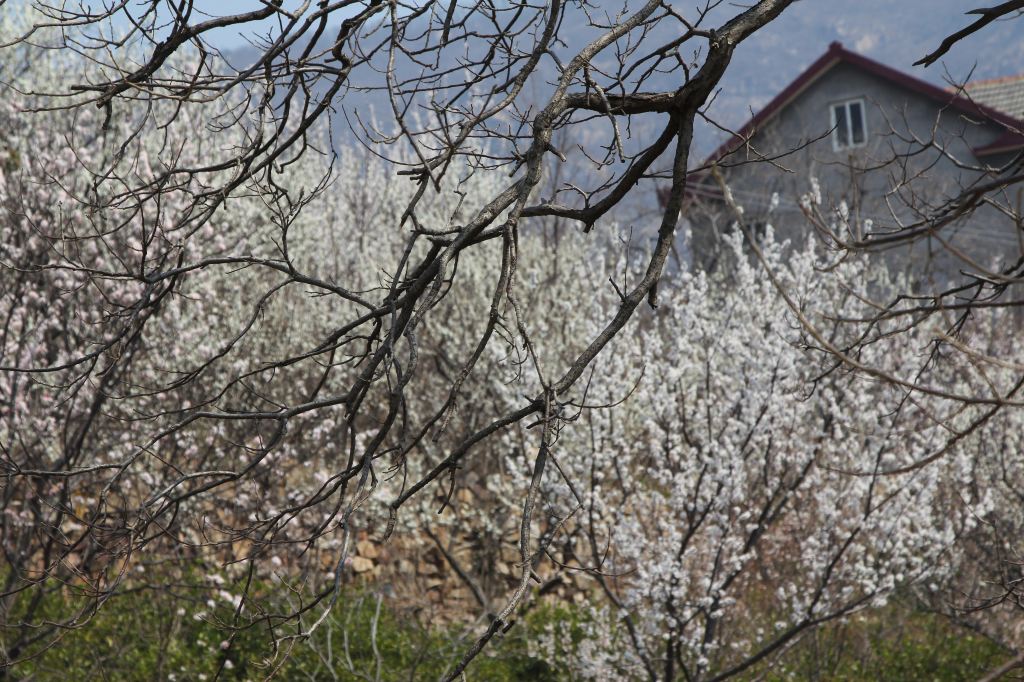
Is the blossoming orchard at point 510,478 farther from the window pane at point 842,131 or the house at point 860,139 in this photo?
the window pane at point 842,131

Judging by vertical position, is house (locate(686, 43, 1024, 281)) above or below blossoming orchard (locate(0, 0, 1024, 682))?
above

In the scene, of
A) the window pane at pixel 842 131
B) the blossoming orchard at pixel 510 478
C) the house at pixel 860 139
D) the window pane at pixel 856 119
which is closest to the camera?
the blossoming orchard at pixel 510 478

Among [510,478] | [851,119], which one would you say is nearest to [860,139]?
[851,119]

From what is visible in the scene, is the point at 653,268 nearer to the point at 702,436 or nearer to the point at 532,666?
the point at 702,436

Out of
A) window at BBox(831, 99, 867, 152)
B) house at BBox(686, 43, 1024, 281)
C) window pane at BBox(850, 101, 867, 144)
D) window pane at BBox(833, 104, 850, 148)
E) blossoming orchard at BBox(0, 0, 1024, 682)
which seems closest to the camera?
blossoming orchard at BBox(0, 0, 1024, 682)

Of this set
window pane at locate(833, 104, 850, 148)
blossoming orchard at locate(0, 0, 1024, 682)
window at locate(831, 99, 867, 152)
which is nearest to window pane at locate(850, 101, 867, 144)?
window at locate(831, 99, 867, 152)

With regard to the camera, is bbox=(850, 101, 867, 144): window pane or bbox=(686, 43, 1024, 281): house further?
bbox=(850, 101, 867, 144): window pane

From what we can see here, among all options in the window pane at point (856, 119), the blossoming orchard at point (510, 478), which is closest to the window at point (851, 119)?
the window pane at point (856, 119)

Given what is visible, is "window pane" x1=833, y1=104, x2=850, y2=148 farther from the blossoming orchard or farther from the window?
the blossoming orchard

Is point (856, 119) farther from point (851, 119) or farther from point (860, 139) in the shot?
point (860, 139)

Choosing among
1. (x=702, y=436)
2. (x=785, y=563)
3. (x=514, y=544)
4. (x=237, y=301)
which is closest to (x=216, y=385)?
(x=237, y=301)

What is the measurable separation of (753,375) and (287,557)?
443 cm

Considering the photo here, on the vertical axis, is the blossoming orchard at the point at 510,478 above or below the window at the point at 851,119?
below

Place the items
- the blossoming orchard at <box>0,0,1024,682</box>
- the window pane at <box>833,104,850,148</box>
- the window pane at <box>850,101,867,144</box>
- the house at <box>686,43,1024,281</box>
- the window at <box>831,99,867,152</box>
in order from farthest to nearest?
the window pane at <box>850,101,867,144</box>, the window at <box>831,99,867,152</box>, the window pane at <box>833,104,850,148</box>, the house at <box>686,43,1024,281</box>, the blossoming orchard at <box>0,0,1024,682</box>
